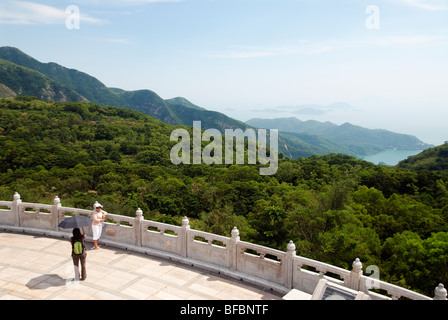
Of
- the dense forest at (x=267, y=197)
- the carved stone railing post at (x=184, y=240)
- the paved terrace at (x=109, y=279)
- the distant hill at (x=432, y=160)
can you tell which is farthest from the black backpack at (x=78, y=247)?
the distant hill at (x=432, y=160)

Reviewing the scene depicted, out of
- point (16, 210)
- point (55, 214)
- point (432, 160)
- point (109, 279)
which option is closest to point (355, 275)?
point (109, 279)

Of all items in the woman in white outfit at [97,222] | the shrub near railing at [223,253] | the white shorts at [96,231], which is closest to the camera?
the shrub near railing at [223,253]

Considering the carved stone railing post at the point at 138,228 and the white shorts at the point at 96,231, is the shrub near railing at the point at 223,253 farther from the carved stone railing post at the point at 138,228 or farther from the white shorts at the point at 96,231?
the white shorts at the point at 96,231

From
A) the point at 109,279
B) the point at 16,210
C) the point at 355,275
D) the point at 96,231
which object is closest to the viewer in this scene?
the point at 355,275

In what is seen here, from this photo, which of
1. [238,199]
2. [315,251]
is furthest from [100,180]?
[315,251]

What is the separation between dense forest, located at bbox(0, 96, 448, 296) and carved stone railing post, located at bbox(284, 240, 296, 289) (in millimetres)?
5724

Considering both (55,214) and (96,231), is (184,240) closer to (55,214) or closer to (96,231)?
(96,231)

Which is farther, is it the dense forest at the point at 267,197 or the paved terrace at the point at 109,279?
the dense forest at the point at 267,197

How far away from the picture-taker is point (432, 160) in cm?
8538

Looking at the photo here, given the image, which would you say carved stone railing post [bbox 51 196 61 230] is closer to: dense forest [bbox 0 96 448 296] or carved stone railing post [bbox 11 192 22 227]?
carved stone railing post [bbox 11 192 22 227]

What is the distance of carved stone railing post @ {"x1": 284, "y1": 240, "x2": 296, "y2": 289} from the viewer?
9.66m

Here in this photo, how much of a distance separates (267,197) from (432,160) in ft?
213

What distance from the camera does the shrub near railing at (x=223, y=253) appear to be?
28.5 ft
